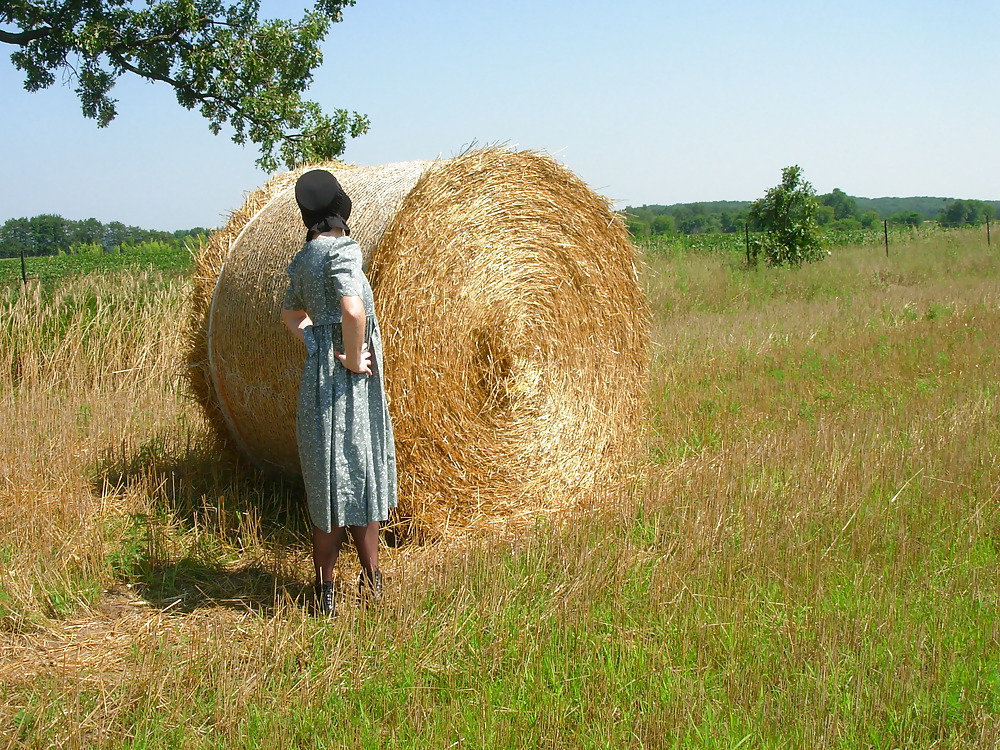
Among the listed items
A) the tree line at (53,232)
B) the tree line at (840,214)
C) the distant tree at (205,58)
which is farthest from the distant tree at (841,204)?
the distant tree at (205,58)

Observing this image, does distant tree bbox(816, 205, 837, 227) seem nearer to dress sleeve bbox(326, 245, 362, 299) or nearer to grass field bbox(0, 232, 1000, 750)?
grass field bbox(0, 232, 1000, 750)

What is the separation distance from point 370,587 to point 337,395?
2.87 ft

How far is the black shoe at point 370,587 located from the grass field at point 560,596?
0.36 feet

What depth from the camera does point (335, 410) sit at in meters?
4.07

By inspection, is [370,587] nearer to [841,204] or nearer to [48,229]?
[48,229]

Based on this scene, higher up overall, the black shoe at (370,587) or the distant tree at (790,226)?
the distant tree at (790,226)

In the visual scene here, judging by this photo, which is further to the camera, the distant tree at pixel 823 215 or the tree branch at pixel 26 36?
the distant tree at pixel 823 215

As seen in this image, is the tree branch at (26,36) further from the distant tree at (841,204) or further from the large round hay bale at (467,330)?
the distant tree at (841,204)

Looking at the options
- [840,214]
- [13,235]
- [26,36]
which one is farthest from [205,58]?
[840,214]

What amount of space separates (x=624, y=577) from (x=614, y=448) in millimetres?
2298

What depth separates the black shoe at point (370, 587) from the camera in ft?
13.4

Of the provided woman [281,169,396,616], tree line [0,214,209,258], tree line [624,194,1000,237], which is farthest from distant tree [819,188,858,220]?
woman [281,169,396,616]

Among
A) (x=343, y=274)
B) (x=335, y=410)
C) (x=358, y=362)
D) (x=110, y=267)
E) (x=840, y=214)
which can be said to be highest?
(x=840, y=214)

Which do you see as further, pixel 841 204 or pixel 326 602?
pixel 841 204
